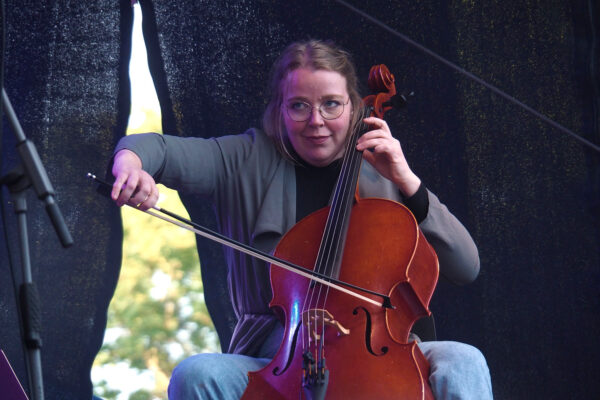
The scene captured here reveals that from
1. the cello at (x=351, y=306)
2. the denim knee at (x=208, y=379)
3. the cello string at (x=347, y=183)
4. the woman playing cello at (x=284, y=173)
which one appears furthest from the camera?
the woman playing cello at (x=284, y=173)

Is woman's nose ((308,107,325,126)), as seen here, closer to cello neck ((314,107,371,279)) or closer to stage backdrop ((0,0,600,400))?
cello neck ((314,107,371,279))

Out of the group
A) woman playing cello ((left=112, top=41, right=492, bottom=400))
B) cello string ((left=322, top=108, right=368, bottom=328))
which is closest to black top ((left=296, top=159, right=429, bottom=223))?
woman playing cello ((left=112, top=41, right=492, bottom=400))

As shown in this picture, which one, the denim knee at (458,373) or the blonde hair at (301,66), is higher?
the blonde hair at (301,66)

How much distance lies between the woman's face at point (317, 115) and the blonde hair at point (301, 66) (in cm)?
3

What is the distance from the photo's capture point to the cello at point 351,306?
1.32 meters

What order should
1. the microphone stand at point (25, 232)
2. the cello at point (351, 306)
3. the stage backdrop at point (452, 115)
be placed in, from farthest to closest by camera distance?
the stage backdrop at point (452, 115)
the cello at point (351, 306)
the microphone stand at point (25, 232)

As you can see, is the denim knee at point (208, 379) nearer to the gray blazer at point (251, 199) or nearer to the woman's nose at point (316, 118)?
the gray blazer at point (251, 199)

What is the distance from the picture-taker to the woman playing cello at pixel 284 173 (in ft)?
5.43

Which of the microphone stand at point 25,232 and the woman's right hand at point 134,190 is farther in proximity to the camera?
the woman's right hand at point 134,190

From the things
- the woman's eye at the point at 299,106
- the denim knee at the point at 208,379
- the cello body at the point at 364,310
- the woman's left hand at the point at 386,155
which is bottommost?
the denim knee at the point at 208,379

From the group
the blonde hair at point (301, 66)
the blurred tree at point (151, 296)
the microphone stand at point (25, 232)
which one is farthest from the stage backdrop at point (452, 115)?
the microphone stand at point (25, 232)

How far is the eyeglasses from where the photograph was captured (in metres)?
1.80

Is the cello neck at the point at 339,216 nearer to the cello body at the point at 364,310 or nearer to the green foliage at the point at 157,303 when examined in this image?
the cello body at the point at 364,310

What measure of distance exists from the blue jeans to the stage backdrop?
733 mm
